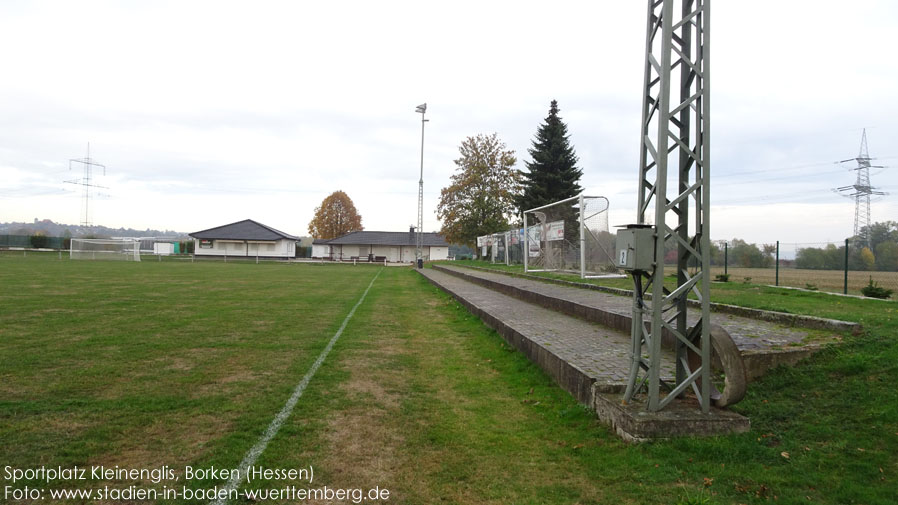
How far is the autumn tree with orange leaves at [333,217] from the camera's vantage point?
84.9 meters

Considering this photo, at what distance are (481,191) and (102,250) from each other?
129 ft

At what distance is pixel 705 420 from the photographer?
3838 mm

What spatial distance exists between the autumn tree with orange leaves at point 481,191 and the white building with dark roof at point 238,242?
103ft

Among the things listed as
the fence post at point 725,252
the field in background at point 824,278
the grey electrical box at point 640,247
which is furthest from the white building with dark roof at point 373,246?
the grey electrical box at point 640,247

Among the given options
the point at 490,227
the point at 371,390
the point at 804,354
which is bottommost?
the point at 371,390

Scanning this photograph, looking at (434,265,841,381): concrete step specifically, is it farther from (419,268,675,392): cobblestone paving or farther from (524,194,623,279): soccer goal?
(524,194,623,279): soccer goal

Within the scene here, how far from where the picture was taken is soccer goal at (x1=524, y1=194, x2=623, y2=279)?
17.2 metres

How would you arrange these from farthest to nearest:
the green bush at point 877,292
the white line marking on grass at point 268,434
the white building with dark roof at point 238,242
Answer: the white building with dark roof at point 238,242, the green bush at point 877,292, the white line marking on grass at point 268,434

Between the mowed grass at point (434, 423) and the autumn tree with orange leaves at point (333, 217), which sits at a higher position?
the autumn tree with orange leaves at point (333, 217)

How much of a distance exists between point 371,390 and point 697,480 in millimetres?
3319

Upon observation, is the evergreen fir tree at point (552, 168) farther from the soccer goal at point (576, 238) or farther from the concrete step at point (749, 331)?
the concrete step at point (749, 331)

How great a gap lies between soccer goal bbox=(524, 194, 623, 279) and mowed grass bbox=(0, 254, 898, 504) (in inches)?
369

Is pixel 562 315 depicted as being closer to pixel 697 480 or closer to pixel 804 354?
pixel 804 354

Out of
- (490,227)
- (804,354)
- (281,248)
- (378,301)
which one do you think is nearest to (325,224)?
(281,248)
